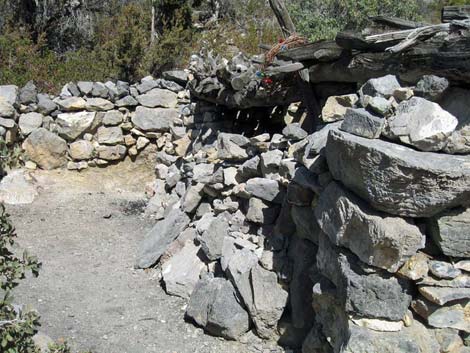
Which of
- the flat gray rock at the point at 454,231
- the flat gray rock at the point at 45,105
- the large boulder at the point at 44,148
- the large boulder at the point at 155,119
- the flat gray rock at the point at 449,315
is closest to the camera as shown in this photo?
the flat gray rock at the point at 454,231

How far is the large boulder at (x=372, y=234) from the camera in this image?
3.26 metres

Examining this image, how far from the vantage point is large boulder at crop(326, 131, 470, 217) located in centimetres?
303

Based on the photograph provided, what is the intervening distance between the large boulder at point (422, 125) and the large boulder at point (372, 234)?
514 millimetres

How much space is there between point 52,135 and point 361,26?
256 inches

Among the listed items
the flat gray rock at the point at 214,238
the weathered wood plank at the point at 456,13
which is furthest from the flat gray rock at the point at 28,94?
the weathered wood plank at the point at 456,13

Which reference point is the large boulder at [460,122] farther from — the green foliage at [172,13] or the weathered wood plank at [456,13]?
the green foliage at [172,13]

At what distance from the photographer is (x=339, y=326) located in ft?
12.5

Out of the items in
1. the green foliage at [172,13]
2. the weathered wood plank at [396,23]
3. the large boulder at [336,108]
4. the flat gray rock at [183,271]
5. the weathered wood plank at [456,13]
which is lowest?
the flat gray rock at [183,271]

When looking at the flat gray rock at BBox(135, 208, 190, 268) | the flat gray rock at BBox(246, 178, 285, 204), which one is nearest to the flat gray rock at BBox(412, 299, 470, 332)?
the flat gray rock at BBox(246, 178, 285, 204)

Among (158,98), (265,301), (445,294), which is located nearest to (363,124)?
(445,294)

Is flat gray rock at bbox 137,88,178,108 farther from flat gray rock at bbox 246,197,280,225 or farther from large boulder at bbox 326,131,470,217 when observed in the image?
large boulder at bbox 326,131,470,217

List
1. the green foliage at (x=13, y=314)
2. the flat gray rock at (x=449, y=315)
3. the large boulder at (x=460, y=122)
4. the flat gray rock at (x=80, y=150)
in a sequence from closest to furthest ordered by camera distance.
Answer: the green foliage at (x=13, y=314) < the large boulder at (x=460, y=122) < the flat gray rock at (x=449, y=315) < the flat gray rock at (x=80, y=150)

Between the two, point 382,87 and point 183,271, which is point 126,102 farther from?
point 382,87

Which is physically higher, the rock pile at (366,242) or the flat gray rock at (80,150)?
the rock pile at (366,242)
